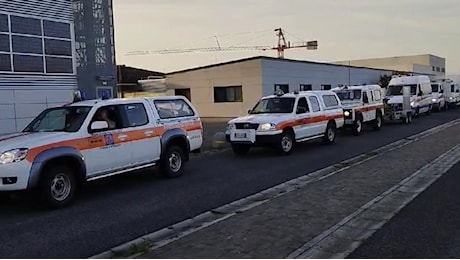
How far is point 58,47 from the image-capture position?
23828mm

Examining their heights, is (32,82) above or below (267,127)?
above

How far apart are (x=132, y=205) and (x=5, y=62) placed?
1492cm

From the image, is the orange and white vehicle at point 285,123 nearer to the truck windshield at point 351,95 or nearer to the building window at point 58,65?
the truck windshield at point 351,95

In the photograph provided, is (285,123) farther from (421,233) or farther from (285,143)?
(421,233)

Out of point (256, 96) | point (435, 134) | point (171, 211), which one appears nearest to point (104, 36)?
point (256, 96)

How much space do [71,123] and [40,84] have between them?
14.3 meters

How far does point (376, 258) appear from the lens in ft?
18.0

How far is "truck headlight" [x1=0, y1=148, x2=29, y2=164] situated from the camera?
832 centimetres

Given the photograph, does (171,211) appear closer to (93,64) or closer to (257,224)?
(257,224)

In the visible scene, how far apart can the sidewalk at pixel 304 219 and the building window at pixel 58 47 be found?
1578 cm

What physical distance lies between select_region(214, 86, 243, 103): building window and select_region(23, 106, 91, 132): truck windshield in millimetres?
29737

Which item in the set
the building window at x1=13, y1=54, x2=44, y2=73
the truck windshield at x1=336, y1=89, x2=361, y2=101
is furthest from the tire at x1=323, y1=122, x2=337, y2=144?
the building window at x1=13, y1=54, x2=44, y2=73

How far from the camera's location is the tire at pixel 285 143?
1535 cm

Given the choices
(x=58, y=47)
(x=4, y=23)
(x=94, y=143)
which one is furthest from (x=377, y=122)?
(x=94, y=143)
